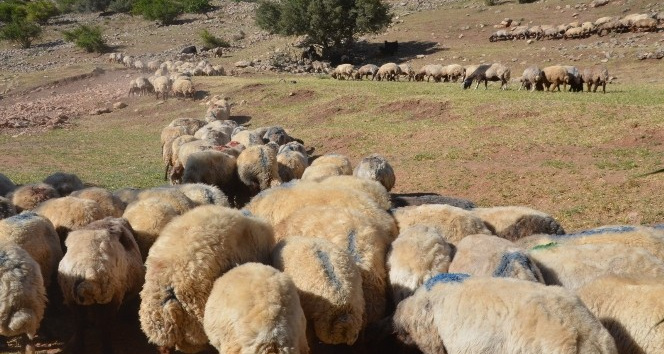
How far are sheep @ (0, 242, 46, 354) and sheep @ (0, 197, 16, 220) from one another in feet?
8.05

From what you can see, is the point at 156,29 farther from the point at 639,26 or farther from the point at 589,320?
the point at 589,320

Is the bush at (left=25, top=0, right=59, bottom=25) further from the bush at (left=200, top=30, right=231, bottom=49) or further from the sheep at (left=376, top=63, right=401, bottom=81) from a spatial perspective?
the sheep at (left=376, top=63, right=401, bottom=81)

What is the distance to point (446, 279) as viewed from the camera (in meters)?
5.09

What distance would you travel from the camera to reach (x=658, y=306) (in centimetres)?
445

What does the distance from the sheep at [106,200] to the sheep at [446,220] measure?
4.16m

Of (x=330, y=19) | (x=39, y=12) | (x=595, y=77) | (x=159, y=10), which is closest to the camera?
(x=595, y=77)

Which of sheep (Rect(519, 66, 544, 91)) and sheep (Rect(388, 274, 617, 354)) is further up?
sheep (Rect(388, 274, 617, 354))

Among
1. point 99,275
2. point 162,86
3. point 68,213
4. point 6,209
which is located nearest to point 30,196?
point 6,209

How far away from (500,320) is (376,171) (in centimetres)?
685

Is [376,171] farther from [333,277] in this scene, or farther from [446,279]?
[333,277]

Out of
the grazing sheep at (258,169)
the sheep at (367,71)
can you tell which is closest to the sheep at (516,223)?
the grazing sheep at (258,169)

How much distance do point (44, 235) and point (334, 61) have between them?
34.6 metres

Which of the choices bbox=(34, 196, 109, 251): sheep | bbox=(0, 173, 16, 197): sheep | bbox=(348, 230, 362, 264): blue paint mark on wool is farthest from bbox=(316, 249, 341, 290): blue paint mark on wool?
bbox=(0, 173, 16, 197): sheep

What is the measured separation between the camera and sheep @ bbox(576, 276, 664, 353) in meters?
4.40
